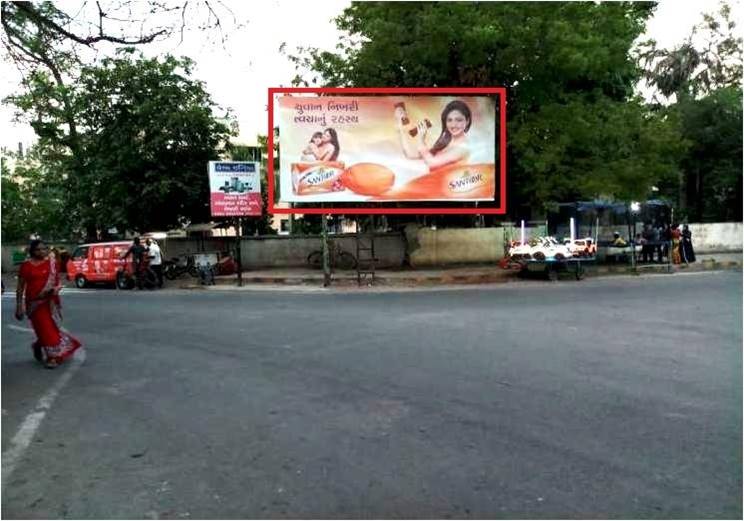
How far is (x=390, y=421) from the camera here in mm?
4996

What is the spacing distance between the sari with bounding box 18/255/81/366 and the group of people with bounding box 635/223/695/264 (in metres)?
17.3

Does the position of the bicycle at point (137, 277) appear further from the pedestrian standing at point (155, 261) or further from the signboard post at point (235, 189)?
the signboard post at point (235, 189)

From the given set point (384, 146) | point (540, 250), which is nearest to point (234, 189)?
point (384, 146)

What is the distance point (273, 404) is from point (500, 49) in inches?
610

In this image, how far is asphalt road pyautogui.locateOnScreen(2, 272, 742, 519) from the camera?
3.63 meters

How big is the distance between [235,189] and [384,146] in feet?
17.5

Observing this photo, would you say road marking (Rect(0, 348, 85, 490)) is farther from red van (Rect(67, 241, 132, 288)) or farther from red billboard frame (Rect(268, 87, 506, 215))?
red van (Rect(67, 241, 132, 288))

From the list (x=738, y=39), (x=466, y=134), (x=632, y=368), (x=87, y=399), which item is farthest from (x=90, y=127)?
(x=738, y=39)

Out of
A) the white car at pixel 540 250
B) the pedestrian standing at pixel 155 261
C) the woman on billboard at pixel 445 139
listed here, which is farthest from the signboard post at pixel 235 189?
the white car at pixel 540 250

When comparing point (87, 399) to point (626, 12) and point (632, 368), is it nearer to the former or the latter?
point (632, 368)

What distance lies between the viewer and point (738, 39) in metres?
34.2

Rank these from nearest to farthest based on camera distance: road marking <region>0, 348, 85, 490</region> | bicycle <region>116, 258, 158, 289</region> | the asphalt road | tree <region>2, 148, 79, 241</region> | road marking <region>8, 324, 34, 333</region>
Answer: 1. the asphalt road
2. road marking <region>0, 348, 85, 490</region>
3. road marking <region>8, 324, 34, 333</region>
4. bicycle <region>116, 258, 158, 289</region>
5. tree <region>2, 148, 79, 241</region>

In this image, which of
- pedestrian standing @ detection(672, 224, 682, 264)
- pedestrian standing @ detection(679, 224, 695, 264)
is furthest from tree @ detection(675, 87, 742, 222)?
pedestrian standing @ detection(672, 224, 682, 264)

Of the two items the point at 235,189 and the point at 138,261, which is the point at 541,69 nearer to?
the point at 235,189
